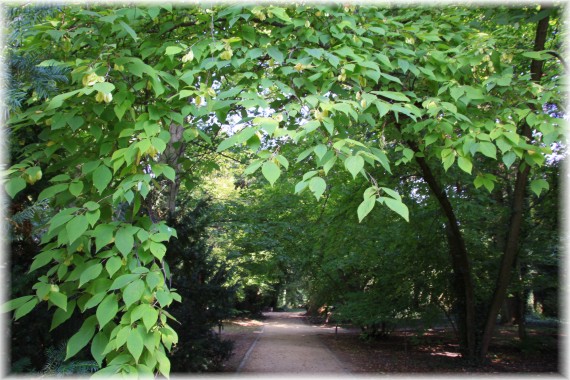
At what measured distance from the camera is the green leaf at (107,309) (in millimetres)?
1751

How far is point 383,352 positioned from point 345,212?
265 inches

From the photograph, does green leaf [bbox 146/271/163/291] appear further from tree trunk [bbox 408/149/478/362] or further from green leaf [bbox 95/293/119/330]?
tree trunk [bbox 408/149/478/362]

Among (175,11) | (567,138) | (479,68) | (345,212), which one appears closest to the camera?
(567,138)

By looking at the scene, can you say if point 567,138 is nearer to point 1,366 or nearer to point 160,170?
point 160,170

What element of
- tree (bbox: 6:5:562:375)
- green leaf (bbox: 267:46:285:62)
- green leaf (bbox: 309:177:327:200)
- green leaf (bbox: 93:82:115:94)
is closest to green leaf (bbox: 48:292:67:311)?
tree (bbox: 6:5:562:375)

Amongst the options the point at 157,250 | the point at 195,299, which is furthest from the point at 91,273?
the point at 195,299

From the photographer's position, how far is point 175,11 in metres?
3.33

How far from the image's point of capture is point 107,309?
1.79 meters

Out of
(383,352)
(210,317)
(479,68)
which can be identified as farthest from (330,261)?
(479,68)

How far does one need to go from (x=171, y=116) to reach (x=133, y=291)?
108cm

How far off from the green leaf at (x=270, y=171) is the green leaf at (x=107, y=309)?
847mm

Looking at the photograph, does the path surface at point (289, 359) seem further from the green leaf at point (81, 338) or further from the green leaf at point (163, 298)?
the green leaf at point (163, 298)

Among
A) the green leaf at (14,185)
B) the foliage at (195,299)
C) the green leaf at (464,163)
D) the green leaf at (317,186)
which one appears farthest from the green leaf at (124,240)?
the foliage at (195,299)

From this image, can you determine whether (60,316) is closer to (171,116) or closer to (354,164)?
(171,116)
